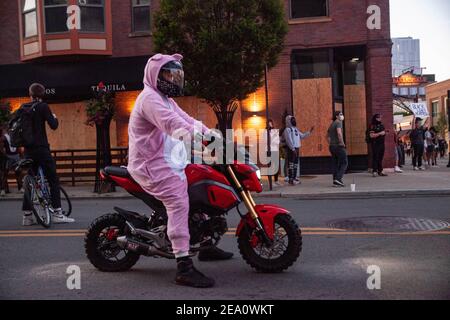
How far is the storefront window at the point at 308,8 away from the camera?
18.8m

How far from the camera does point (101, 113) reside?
14305mm

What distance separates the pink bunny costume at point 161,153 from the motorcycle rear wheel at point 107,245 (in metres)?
0.61

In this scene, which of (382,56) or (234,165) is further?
(382,56)

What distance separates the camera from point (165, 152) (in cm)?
491

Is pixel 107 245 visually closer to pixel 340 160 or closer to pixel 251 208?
pixel 251 208

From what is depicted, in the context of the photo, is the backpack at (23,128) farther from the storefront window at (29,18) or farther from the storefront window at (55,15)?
the storefront window at (29,18)

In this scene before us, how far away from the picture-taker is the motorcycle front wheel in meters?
5.02

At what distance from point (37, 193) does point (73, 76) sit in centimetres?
1145

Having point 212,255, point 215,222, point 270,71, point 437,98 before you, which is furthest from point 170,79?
point 437,98

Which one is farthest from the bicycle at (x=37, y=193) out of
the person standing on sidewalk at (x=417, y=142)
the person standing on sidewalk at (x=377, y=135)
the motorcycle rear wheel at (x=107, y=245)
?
the person standing on sidewalk at (x=417, y=142)
